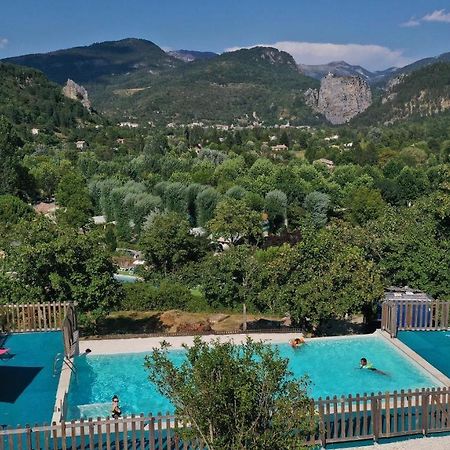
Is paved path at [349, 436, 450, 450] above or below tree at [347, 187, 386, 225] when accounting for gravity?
below

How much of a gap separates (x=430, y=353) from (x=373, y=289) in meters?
2.83

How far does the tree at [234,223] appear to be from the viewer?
3728 centimetres

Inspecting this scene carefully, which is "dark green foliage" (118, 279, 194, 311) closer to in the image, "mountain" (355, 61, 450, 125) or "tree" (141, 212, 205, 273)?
"tree" (141, 212, 205, 273)

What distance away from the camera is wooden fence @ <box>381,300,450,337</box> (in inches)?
578

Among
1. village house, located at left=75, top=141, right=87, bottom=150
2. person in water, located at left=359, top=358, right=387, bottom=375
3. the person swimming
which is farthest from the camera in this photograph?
village house, located at left=75, top=141, right=87, bottom=150

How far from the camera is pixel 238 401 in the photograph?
6332mm

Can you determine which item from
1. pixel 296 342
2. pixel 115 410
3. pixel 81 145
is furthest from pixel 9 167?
pixel 115 410

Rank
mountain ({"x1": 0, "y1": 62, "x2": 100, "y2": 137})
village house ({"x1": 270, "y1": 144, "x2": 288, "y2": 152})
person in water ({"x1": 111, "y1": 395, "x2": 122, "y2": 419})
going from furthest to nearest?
1. mountain ({"x1": 0, "y1": 62, "x2": 100, "y2": 137})
2. village house ({"x1": 270, "y1": 144, "x2": 288, "y2": 152})
3. person in water ({"x1": 111, "y1": 395, "x2": 122, "y2": 419})

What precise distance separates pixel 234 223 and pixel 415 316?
22.8m

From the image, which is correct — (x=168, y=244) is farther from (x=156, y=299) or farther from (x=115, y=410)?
(x=115, y=410)

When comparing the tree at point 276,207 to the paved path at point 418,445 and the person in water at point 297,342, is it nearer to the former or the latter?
the person in water at point 297,342

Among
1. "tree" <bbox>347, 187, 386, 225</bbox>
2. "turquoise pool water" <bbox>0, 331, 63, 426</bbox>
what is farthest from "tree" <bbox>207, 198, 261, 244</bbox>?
"turquoise pool water" <bbox>0, 331, 63, 426</bbox>

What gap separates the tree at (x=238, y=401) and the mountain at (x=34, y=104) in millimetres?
91403

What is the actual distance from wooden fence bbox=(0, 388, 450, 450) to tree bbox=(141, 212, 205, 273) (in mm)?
21566
